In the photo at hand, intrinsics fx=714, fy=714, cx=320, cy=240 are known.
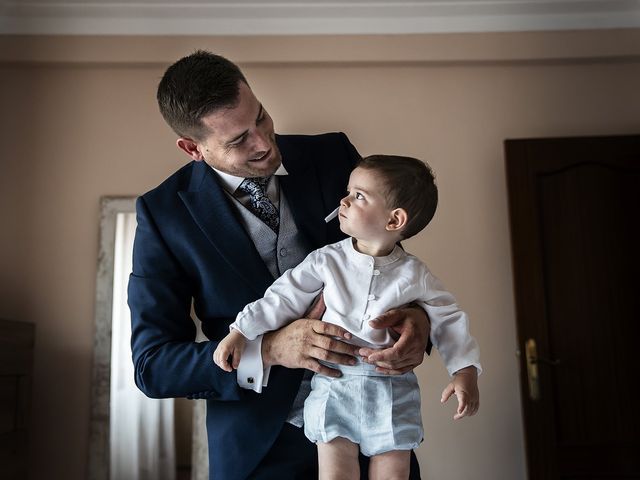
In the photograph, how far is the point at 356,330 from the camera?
1.41 m

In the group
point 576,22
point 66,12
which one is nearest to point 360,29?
point 576,22

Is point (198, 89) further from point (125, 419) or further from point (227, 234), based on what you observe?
point (125, 419)

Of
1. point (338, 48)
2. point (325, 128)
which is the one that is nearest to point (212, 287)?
point (325, 128)

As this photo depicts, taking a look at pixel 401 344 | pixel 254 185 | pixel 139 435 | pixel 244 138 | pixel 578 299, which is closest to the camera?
pixel 401 344

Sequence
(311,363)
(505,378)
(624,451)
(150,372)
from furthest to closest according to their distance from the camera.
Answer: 1. (505,378)
2. (624,451)
3. (150,372)
4. (311,363)

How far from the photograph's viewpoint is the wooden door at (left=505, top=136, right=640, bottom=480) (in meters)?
3.96

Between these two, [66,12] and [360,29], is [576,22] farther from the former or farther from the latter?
[66,12]

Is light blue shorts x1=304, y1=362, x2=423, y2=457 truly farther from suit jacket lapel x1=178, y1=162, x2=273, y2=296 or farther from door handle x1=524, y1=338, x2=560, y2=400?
door handle x1=524, y1=338, x2=560, y2=400

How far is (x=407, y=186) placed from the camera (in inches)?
59.9

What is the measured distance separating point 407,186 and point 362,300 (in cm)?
27

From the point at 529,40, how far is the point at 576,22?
0.32 m

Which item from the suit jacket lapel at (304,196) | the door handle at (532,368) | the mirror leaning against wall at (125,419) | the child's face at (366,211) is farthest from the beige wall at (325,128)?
the child's face at (366,211)

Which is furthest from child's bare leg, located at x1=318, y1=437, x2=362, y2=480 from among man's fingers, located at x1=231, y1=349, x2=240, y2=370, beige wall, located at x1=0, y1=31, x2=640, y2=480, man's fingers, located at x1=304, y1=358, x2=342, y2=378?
beige wall, located at x1=0, y1=31, x2=640, y2=480

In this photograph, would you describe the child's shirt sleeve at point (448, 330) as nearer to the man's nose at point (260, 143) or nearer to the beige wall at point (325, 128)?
the man's nose at point (260, 143)
